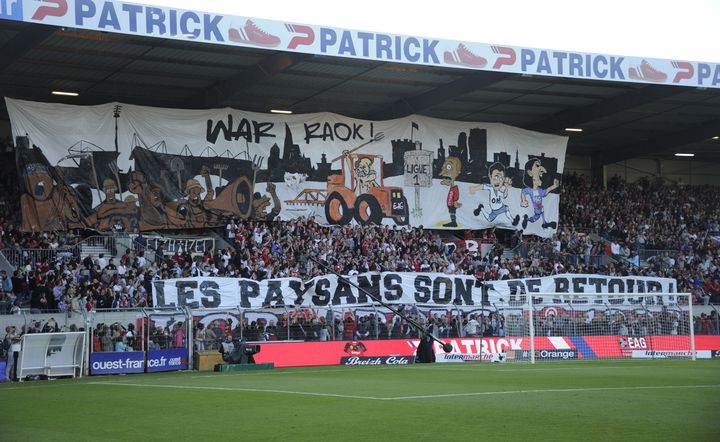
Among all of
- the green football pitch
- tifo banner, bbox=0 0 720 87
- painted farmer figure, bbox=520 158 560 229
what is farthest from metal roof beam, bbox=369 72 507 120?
the green football pitch

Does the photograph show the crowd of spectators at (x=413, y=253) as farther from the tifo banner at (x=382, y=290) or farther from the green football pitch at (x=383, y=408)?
the green football pitch at (x=383, y=408)

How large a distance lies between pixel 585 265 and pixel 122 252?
21.9 m

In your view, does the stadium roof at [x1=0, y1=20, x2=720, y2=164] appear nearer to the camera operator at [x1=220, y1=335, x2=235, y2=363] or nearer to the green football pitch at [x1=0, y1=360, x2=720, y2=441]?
the camera operator at [x1=220, y1=335, x2=235, y2=363]

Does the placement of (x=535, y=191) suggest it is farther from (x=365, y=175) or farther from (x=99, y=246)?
(x=99, y=246)

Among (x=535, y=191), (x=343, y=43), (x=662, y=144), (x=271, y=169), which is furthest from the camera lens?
(x=662, y=144)

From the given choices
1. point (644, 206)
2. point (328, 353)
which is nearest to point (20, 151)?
point (328, 353)

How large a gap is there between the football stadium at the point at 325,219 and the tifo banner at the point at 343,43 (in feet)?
0.30

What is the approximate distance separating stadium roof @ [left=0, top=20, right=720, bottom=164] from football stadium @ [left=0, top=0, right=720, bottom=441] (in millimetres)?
169

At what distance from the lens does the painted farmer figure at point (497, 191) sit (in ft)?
157

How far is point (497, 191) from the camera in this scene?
158 feet

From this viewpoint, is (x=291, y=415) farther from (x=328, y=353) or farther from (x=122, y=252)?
(x=122, y=252)

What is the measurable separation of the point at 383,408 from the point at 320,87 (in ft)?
101

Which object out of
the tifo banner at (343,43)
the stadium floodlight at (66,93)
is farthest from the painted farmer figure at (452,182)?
the stadium floodlight at (66,93)

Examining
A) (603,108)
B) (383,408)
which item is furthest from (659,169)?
(383,408)
